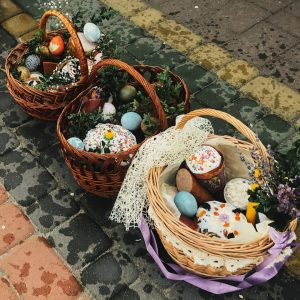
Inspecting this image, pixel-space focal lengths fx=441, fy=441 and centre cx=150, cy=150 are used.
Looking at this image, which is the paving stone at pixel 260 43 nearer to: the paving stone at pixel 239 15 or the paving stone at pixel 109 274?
the paving stone at pixel 239 15

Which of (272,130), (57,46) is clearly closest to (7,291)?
(57,46)

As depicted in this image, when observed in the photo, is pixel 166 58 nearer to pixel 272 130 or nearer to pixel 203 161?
pixel 272 130

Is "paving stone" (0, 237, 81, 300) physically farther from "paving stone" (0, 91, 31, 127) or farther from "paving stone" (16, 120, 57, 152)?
"paving stone" (0, 91, 31, 127)

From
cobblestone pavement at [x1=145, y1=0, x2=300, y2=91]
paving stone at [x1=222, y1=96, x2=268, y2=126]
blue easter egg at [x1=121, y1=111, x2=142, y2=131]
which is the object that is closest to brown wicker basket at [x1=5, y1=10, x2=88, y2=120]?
blue easter egg at [x1=121, y1=111, x2=142, y2=131]

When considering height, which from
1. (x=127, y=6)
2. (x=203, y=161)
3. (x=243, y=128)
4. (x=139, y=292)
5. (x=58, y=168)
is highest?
(x=243, y=128)

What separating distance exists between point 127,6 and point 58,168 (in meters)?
1.69

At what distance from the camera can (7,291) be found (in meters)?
1.91

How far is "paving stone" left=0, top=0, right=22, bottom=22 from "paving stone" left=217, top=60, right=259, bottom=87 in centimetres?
170

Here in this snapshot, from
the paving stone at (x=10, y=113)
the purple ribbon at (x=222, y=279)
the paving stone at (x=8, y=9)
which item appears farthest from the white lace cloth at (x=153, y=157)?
the paving stone at (x=8, y=9)

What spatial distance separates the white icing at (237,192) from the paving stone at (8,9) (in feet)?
7.75

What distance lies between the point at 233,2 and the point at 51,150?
1998 mm

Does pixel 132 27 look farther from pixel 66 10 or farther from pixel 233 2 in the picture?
pixel 233 2

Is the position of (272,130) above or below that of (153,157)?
below

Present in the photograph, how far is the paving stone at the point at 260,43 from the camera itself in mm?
3049
